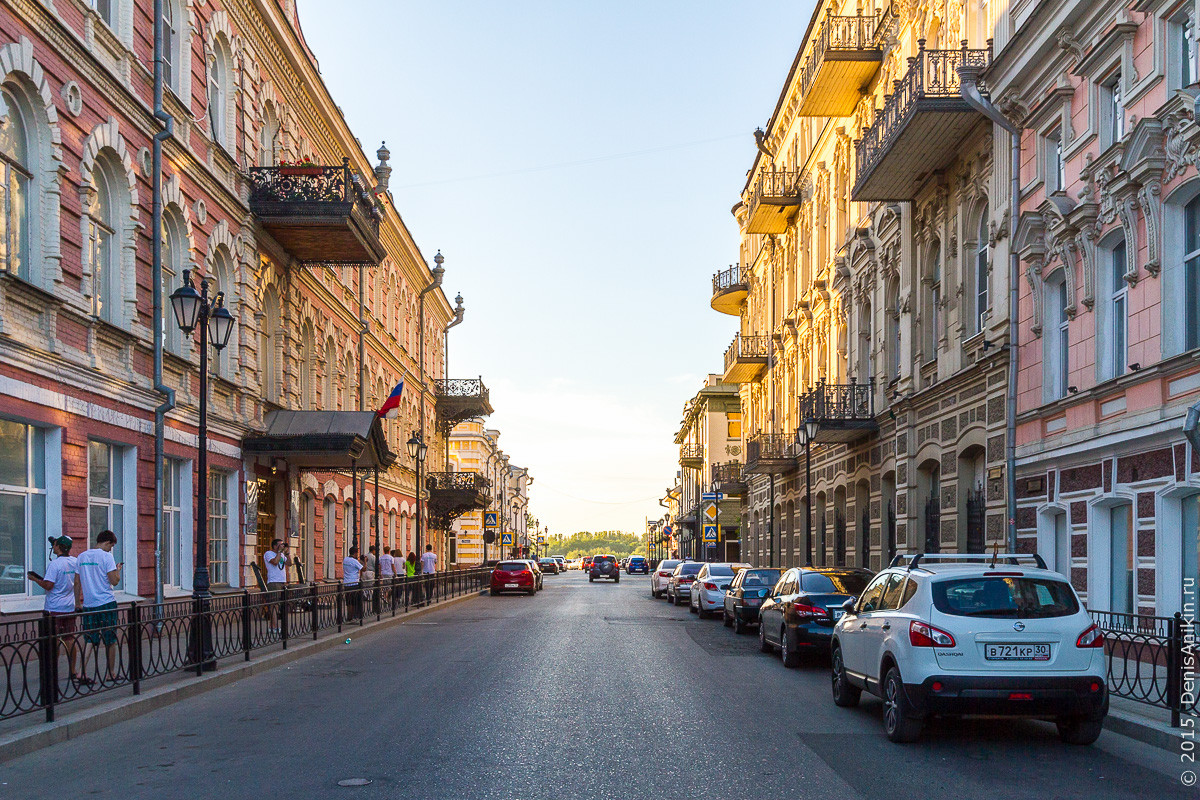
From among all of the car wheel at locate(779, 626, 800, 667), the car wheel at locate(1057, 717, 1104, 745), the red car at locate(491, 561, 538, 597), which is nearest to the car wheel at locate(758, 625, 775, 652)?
the car wheel at locate(779, 626, 800, 667)

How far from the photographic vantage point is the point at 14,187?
15070 millimetres

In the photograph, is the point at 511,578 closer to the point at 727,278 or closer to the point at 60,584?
the point at 727,278

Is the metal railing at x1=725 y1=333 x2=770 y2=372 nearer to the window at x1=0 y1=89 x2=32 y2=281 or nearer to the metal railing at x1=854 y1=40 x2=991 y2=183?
the metal railing at x1=854 y1=40 x2=991 y2=183

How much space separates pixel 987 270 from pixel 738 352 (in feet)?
82.8

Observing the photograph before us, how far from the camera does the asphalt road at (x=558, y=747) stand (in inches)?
319

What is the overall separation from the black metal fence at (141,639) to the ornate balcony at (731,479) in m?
30.3

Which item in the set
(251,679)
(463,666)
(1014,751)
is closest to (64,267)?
(251,679)

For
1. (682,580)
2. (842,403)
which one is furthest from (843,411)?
(682,580)

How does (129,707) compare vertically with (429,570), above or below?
above

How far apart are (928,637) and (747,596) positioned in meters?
13.9

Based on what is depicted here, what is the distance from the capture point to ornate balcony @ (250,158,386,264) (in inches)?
965

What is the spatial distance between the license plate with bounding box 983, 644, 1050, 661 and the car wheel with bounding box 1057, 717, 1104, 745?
27.2 inches

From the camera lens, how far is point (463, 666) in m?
16.3

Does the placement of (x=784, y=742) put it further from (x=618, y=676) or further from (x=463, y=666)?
(x=463, y=666)
